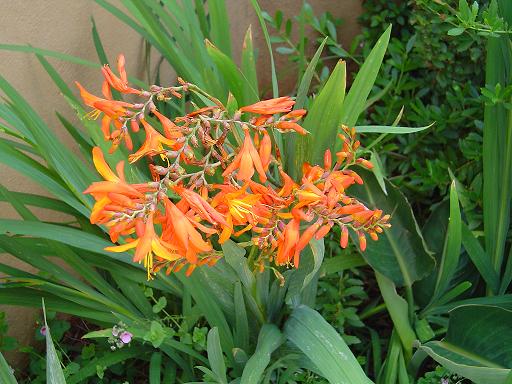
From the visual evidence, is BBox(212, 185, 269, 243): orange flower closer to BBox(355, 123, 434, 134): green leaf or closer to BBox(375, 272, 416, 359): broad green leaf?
BBox(355, 123, 434, 134): green leaf

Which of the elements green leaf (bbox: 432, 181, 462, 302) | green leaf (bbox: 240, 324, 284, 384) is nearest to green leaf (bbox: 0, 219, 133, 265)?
green leaf (bbox: 240, 324, 284, 384)

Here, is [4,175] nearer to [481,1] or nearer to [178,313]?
[178,313]

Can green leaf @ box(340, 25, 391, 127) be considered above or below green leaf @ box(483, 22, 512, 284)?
above

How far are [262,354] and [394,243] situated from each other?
1.56 feet

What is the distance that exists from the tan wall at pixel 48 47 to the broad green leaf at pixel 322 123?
0.69m

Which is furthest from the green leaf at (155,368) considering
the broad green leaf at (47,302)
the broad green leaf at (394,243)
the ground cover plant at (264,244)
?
the broad green leaf at (394,243)

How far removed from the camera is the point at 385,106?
2.16 meters

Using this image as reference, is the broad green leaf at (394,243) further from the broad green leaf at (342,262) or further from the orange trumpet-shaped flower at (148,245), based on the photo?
the orange trumpet-shaped flower at (148,245)

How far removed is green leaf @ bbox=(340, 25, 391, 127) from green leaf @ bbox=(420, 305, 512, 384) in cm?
46

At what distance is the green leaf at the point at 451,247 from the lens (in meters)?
1.35

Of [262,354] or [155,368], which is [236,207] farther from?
[155,368]

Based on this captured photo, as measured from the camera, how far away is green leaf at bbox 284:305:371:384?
1.16 metres

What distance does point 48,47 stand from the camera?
1.67 metres

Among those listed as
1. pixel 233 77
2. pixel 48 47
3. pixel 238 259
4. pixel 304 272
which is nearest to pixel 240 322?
pixel 304 272
